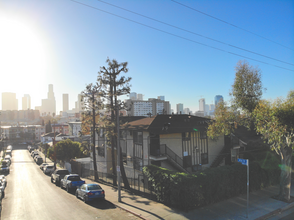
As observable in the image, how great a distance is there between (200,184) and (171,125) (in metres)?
8.44

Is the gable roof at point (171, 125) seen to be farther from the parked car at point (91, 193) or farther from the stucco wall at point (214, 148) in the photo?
the parked car at point (91, 193)

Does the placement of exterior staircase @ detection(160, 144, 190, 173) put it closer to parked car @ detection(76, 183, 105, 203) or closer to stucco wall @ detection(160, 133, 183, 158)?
stucco wall @ detection(160, 133, 183, 158)

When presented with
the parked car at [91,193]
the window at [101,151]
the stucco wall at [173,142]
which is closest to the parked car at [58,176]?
the window at [101,151]

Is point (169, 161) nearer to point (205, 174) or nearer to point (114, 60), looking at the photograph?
point (205, 174)

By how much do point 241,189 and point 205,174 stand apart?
422cm

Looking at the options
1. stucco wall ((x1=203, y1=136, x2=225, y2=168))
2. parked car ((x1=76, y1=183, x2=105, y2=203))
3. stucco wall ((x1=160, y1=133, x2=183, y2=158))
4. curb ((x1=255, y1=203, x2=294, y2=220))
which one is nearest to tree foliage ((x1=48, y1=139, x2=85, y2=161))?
parked car ((x1=76, y1=183, x2=105, y2=203))

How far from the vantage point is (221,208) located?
495 inches

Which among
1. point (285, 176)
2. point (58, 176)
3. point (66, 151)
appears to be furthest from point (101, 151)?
point (285, 176)

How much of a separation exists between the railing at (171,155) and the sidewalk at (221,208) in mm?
4716

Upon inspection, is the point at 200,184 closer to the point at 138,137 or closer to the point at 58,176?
the point at 138,137

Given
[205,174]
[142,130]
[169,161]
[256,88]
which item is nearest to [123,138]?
[142,130]

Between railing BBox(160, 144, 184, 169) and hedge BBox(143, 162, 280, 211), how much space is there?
354 cm

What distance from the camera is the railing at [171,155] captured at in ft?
61.4

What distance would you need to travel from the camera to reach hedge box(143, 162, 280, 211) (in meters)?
12.4
